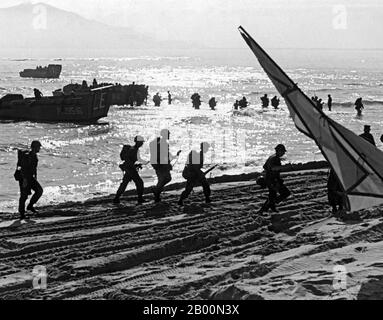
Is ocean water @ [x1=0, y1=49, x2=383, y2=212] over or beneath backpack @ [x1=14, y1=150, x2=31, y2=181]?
beneath

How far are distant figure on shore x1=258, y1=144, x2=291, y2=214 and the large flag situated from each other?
3.27 m

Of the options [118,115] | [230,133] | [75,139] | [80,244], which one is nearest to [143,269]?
[80,244]

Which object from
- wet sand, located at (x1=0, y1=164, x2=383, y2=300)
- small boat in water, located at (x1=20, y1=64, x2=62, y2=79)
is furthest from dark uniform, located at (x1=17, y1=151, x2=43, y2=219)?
small boat in water, located at (x1=20, y1=64, x2=62, y2=79)

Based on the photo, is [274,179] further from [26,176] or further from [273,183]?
[26,176]

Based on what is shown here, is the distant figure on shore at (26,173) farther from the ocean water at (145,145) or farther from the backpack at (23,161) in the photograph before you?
the ocean water at (145,145)

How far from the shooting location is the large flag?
6230 mm

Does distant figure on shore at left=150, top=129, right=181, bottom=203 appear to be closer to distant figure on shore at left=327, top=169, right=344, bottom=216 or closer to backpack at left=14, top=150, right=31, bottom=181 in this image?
backpack at left=14, top=150, right=31, bottom=181

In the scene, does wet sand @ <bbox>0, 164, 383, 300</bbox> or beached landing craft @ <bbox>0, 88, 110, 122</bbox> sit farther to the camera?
beached landing craft @ <bbox>0, 88, 110, 122</bbox>

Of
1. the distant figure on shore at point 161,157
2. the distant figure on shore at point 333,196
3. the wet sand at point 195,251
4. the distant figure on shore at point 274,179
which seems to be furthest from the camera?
the distant figure on shore at point 161,157

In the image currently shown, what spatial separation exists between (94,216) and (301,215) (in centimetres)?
369

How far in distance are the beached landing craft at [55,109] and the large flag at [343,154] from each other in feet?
92.4

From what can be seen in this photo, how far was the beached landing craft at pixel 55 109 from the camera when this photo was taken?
3356 centimetres

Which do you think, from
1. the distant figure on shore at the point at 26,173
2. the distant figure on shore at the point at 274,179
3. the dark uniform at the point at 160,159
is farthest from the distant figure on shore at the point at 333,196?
the distant figure on shore at the point at 26,173
